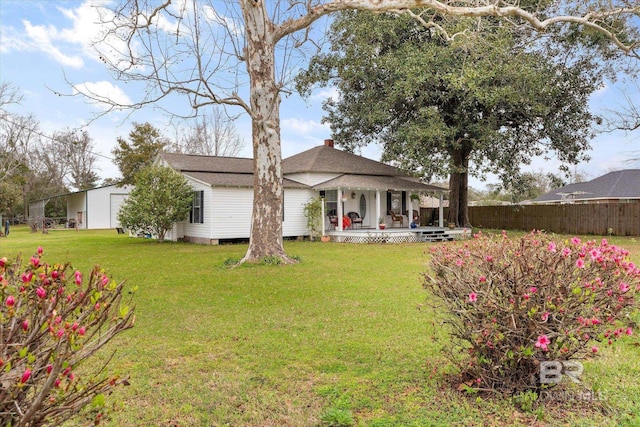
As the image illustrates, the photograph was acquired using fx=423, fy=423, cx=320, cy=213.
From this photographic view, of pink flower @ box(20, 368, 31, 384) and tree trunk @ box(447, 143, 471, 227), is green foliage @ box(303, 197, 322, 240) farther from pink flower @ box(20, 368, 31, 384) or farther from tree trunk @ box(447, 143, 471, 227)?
pink flower @ box(20, 368, 31, 384)

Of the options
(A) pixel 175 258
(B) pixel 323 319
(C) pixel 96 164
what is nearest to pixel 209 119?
(C) pixel 96 164

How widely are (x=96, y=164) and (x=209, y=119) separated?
48.9 feet

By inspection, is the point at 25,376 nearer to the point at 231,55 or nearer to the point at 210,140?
the point at 231,55

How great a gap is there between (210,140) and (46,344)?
40078mm

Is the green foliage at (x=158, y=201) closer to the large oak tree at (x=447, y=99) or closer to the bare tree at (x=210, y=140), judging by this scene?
the large oak tree at (x=447, y=99)

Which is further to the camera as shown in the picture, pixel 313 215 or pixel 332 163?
pixel 332 163

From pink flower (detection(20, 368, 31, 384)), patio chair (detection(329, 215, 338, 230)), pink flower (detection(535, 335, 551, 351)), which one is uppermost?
patio chair (detection(329, 215, 338, 230))

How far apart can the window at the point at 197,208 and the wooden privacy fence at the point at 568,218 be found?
17.6 meters

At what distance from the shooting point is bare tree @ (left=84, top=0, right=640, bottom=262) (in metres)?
10.8

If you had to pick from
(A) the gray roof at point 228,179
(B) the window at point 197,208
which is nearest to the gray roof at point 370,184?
(A) the gray roof at point 228,179

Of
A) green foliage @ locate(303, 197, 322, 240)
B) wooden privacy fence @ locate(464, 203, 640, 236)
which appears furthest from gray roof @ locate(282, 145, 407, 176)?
wooden privacy fence @ locate(464, 203, 640, 236)

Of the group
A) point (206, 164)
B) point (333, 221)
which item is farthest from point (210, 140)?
point (333, 221)

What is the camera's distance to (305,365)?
13.4ft

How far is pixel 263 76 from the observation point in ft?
37.3
